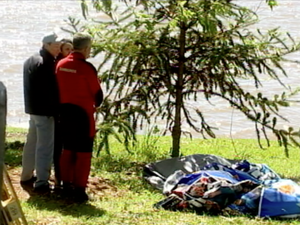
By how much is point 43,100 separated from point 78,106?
0.37 meters

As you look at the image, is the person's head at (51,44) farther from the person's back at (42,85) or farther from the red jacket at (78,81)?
the red jacket at (78,81)

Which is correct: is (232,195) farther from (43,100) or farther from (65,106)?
(43,100)

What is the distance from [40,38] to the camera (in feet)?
84.9

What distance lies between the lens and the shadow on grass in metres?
7.23

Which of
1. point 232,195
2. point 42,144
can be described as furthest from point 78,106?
point 232,195

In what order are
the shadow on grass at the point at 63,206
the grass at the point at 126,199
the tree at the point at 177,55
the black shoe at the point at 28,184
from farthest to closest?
the tree at the point at 177,55, the black shoe at the point at 28,184, the shadow on grass at the point at 63,206, the grass at the point at 126,199

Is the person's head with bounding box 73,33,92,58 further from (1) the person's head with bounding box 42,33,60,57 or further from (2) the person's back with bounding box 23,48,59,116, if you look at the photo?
(2) the person's back with bounding box 23,48,59,116

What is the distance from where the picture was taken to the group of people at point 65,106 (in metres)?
7.63

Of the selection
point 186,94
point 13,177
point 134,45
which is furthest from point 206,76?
point 13,177

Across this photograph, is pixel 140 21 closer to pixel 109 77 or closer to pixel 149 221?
pixel 109 77

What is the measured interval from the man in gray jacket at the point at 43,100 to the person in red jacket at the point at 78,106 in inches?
3.9

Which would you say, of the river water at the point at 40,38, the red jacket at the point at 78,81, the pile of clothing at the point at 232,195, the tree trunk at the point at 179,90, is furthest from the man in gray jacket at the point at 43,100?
the river water at the point at 40,38

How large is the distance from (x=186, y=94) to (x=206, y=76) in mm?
505

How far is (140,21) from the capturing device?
969 centimetres
